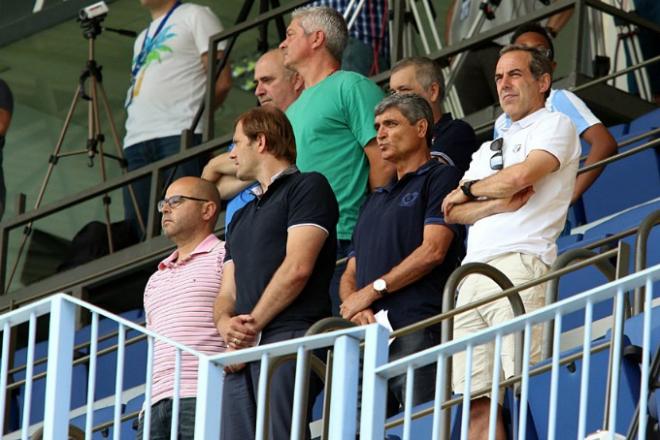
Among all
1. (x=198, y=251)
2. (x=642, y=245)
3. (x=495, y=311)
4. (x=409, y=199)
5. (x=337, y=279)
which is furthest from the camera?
(x=337, y=279)

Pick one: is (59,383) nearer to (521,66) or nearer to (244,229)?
(244,229)

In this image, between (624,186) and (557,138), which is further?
(624,186)

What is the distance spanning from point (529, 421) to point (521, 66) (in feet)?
4.43

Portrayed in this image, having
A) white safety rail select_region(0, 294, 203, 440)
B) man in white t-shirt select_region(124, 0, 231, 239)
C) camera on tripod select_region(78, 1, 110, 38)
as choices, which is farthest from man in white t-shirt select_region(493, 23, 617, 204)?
camera on tripod select_region(78, 1, 110, 38)

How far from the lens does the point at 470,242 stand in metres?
5.75

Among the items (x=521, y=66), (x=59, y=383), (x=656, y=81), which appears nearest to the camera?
(x=59, y=383)

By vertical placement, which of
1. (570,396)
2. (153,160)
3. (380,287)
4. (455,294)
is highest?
(153,160)

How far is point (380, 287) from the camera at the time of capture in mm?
5680

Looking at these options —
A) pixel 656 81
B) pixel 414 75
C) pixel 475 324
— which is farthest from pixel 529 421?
pixel 656 81

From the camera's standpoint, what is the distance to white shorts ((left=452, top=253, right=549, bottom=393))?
5.48 m

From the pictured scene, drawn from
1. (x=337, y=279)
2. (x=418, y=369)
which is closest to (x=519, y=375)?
(x=418, y=369)

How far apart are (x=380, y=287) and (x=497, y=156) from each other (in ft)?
2.03

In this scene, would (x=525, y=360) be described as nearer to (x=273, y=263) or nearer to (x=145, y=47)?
(x=273, y=263)

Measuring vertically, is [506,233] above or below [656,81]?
below
